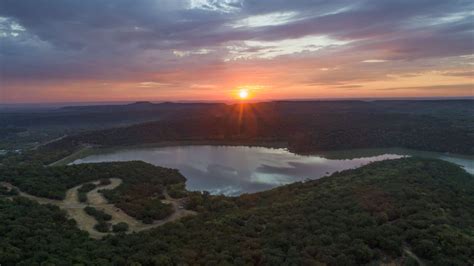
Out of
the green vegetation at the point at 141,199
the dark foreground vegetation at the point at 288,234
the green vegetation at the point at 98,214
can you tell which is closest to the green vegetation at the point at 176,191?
the green vegetation at the point at 141,199

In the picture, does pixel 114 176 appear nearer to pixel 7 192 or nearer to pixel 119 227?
pixel 7 192

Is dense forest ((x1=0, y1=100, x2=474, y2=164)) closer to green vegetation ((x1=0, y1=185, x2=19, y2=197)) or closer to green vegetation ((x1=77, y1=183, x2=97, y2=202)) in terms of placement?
green vegetation ((x1=77, y1=183, x2=97, y2=202))

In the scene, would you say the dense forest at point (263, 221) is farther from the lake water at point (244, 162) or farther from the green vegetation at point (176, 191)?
the lake water at point (244, 162)

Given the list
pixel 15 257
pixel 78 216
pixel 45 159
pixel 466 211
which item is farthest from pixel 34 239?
pixel 45 159

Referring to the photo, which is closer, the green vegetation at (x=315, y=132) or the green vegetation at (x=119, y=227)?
the green vegetation at (x=119, y=227)

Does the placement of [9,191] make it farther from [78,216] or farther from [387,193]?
[387,193]

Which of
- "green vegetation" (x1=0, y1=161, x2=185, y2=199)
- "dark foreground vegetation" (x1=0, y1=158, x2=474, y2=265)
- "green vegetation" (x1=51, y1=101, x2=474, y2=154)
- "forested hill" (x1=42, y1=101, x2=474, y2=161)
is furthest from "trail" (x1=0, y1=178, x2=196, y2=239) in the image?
"forested hill" (x1=42, y1=101, x2=474, y2=161)
